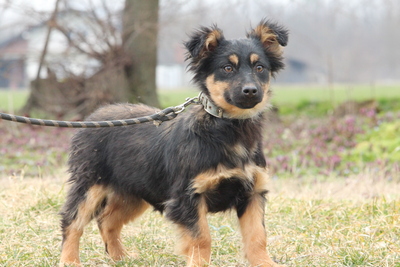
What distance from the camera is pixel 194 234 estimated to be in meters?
4.12

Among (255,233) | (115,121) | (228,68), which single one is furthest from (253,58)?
(255,233)

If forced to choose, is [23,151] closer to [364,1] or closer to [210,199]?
[210,199]

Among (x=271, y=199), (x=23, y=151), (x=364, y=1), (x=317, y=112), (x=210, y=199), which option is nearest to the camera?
(x=210, y=199)

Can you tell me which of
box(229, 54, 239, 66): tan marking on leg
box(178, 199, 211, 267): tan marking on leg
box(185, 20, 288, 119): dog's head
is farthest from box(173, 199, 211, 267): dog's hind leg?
box(229, 54, 239, 66): tan marking on leg

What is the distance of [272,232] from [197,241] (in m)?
1.50

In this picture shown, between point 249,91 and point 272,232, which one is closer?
point 249,91

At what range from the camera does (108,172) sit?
4.79 m

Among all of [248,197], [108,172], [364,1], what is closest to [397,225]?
[248,197]

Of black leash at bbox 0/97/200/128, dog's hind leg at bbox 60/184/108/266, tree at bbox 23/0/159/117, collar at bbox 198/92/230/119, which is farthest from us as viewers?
tree at bbox 23/0/159/117

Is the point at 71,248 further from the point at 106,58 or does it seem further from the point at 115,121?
the point at 106,58

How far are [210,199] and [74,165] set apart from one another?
55.0 inches

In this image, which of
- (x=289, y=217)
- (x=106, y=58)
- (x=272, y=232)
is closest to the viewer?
(x=272, y=232)

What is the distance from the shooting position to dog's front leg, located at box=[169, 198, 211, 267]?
4109mm

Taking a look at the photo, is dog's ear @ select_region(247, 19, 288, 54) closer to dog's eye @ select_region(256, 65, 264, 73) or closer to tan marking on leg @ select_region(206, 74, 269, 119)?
dog's eye @ select_region(256, 65, 264, 73)
